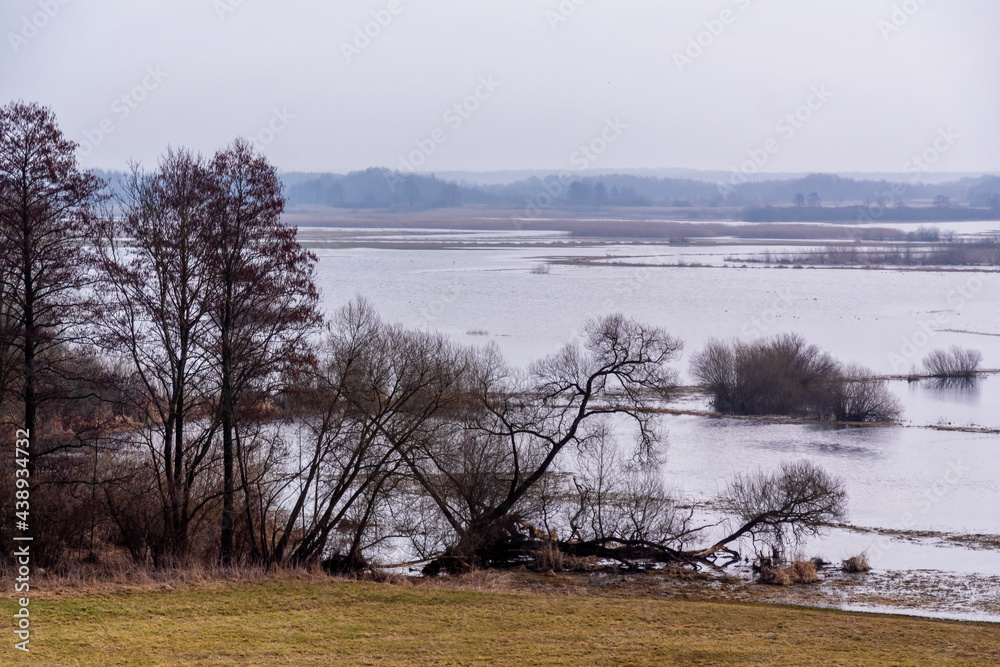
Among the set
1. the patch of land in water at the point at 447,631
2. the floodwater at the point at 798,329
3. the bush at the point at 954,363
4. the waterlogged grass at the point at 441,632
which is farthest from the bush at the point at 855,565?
the bush at the point at 954,363

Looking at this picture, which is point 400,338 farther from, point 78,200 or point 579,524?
point 78,200

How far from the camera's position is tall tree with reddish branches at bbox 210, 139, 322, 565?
18.3 m

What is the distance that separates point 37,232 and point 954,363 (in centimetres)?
4336

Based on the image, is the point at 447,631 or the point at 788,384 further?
the point at 788,384

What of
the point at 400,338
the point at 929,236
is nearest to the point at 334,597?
the point at 400,338

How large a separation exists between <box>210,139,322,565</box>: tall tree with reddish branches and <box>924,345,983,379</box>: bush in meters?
38.0

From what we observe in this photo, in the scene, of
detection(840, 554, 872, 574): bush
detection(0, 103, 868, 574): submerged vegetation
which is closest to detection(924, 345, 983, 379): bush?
detection(0, 103, 868, 574): submerged vegetation

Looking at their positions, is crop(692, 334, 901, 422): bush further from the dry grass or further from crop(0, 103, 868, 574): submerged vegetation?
the dry grass

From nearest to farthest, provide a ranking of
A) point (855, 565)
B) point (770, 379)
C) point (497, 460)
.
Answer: point (855, 565)
point (497, 460)
point (770, 379)

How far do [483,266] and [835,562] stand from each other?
6647 cm

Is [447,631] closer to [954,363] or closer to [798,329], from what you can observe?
[954,363]

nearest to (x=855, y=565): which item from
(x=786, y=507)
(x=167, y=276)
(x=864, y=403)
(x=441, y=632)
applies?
(x=786, y=507)

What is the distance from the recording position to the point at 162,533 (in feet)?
61.4

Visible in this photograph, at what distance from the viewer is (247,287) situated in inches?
728
